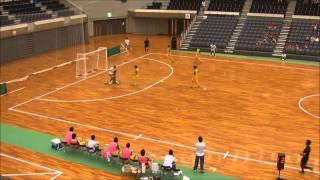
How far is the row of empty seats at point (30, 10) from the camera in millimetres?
34312

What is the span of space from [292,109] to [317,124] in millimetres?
2278

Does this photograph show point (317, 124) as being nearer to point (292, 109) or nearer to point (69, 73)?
point (292, 109)

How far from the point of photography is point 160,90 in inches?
1052

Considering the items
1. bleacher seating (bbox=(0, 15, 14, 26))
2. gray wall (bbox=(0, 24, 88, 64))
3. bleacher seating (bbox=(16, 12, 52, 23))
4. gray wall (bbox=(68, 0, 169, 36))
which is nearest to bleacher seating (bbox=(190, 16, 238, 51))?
gray wall (bbox=(68, 0, 169, 36))

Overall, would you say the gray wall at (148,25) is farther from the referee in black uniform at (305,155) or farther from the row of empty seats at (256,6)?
the referee in black uniform at (305,155)

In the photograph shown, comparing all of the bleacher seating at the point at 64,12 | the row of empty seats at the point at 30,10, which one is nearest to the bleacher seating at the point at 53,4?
the row of empty seats at the point at 30,10

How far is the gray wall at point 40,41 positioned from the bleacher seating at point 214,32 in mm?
10381

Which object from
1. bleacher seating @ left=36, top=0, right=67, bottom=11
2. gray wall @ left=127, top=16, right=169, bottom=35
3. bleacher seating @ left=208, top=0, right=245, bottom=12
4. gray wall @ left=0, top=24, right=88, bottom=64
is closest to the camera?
gray wall @ left=0, top=24, right=88, bottom=64

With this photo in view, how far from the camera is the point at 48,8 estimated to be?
3947 cm

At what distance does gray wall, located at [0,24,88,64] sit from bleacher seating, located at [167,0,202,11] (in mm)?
9047

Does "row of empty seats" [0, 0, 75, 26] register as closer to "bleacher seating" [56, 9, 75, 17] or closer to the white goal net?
"bleacher seating" [56, 9, 75, 17]

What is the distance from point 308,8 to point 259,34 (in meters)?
5.31

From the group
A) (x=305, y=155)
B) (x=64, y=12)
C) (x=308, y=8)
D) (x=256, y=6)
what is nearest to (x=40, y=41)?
(x=64, y=12)

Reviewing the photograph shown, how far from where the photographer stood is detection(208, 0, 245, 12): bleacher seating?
42.4 metres
